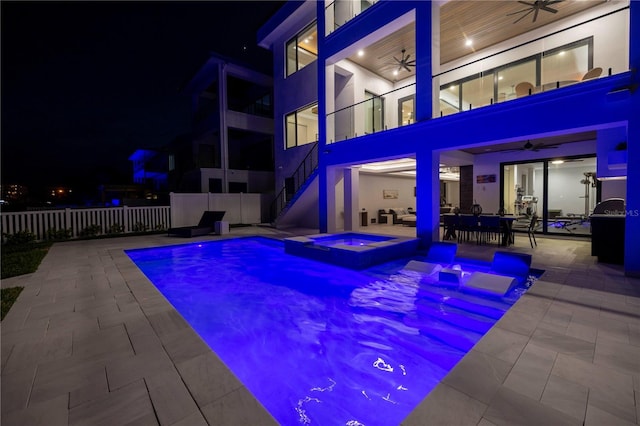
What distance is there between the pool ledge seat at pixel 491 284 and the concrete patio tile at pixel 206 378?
4.07 metres

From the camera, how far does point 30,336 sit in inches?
111

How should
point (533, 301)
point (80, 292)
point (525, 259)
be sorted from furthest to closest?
point (525, 259)
point (80, 292)
point (533, 301)

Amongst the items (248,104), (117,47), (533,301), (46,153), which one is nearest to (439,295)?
(533,301)

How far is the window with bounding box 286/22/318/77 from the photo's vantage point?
1319 centimetres

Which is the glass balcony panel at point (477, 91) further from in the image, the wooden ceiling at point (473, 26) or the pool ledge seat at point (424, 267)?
the pool ledge seat at point (424, 267)

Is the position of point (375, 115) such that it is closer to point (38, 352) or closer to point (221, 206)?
point (221, 206)

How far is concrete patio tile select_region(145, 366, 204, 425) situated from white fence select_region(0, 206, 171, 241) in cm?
1121

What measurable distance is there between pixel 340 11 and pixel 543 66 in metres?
7.51

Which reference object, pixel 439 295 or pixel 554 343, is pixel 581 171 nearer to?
pixel 439 295

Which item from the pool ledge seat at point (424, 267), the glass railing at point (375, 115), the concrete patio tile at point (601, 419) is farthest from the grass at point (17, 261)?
the glass railing at point (375, 115)

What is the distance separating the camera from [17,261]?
638 centimetres

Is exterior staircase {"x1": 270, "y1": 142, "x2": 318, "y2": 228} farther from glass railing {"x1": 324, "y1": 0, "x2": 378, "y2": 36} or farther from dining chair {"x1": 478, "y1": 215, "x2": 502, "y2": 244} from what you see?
dining chair {"x1": 478, "y1": 215, "x2": 502, "y2": 244}

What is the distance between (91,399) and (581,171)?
1588 cm

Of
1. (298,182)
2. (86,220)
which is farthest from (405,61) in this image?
(86,220)
